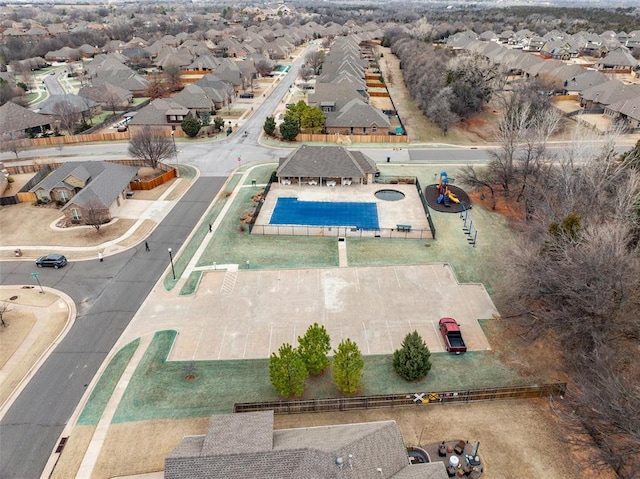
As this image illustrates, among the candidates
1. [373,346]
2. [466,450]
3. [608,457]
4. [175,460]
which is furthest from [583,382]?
[175,460]

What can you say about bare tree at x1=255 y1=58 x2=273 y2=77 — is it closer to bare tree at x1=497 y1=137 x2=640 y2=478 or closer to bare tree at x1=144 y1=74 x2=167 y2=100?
bare tree at x1=144 y1=74 x2=167 y2=100

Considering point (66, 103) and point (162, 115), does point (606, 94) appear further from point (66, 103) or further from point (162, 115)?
point (66, 103)

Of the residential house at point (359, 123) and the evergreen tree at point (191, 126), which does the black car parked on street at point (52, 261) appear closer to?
the evergreen tree at point (191, 126)

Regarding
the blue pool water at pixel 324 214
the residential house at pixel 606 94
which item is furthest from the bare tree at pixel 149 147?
the residential house at pixel 606 94

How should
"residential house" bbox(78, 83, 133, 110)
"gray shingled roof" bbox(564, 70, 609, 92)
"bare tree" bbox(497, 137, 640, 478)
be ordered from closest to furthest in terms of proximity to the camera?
"bare tree" bbox(497, 137, 640, 478) < "residential house" bbox(78, 83, 133, 110) < "gray shingled roof" bbox(564, 70, 609, 92)

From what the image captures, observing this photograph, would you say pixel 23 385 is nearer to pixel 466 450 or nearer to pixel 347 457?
pixel 347 457

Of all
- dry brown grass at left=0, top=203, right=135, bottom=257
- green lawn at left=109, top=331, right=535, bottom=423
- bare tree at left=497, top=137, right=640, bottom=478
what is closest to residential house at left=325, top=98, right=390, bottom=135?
dry brown grass at left=0, top=203, right=135, bottom=257

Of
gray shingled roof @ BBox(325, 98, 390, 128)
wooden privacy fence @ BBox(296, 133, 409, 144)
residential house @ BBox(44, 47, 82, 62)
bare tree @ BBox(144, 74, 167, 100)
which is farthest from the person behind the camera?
residential house @ BBox(44, 47, 82, 62)
